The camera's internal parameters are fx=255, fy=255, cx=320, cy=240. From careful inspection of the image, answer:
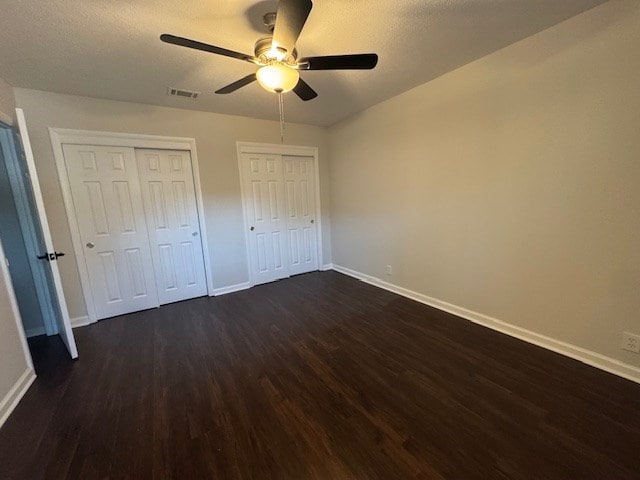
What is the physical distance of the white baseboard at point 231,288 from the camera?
3746mm

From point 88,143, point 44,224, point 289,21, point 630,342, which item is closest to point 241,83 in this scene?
point 289,21

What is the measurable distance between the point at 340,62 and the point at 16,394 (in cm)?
327

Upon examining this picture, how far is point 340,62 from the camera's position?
169cm

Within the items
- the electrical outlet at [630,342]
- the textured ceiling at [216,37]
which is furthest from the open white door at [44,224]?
the electrical outlet at [630,342]

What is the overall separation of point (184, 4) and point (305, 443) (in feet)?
8.90

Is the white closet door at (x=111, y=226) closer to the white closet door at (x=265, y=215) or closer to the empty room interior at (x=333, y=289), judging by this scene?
the empty room interior at (x=333, y=289)

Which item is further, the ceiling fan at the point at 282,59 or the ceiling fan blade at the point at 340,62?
the ceiling fan blade at the point at 340,62

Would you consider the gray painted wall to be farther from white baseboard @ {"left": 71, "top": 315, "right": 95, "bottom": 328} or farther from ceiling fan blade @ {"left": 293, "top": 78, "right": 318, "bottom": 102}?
white baseboard @ {"left": 71, "top": 315, "right": 95, "bottom": 328}

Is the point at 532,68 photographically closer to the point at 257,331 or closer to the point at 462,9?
the point at 462,9

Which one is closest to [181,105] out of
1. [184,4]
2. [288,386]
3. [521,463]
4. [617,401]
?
[184,4]

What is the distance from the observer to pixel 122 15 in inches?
64.2

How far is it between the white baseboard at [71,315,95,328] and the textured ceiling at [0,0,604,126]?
8.03 feet

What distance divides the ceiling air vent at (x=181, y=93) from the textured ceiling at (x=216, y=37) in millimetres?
75

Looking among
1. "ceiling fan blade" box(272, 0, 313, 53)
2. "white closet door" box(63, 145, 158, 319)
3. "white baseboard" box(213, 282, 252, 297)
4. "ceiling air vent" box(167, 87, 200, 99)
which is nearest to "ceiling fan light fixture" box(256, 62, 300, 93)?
"ceiling fan blade" box(272, 0, 313, 53)
